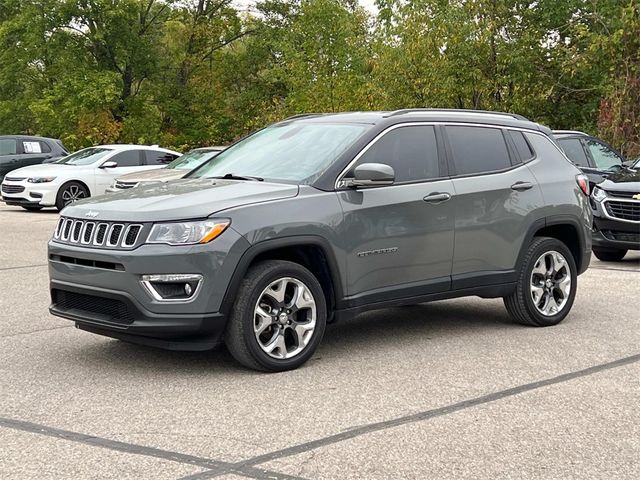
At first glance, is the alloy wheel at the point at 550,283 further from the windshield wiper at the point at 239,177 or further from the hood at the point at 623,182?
the hood at the point at 623,182

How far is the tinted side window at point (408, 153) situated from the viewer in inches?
284

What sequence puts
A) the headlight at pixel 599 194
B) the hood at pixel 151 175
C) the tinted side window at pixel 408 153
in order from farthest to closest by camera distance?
1. the hood at pixel 151 175
2. the headlight at pixel 599 194
3. the tinted side window at pixel 408 153

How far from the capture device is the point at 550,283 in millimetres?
8312

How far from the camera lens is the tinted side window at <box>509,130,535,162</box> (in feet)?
27.1

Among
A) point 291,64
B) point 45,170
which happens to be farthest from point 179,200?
point 291,64

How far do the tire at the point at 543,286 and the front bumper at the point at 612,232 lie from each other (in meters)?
4.74

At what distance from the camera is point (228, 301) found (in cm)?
622

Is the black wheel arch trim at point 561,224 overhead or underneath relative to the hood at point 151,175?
overhead

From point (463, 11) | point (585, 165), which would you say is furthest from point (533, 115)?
point (585, 165)

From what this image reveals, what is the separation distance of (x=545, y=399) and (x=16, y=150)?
2299 cm

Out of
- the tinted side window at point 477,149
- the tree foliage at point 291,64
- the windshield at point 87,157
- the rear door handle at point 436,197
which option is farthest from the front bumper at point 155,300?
the tree foliage at point 291,64

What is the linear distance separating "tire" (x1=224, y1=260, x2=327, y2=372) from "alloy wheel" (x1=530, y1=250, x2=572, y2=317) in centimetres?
231

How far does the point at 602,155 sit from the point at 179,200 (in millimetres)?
13021

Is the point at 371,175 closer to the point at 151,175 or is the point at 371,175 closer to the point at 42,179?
the point at 151,175
